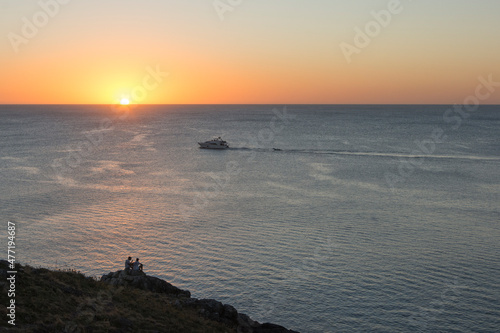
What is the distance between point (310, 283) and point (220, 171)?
58062 millimetres

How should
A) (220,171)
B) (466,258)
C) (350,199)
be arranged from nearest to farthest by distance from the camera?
(466,258) < (350,199) < (220,171)

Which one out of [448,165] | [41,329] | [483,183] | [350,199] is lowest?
[41,329]

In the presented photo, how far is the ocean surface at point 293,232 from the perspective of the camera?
34812mm

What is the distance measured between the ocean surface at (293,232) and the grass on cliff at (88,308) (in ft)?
27.0

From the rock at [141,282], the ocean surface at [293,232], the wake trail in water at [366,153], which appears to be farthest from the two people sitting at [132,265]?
the wake trail in water at [366,153]

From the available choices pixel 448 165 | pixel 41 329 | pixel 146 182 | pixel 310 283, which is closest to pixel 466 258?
pixel 310 283

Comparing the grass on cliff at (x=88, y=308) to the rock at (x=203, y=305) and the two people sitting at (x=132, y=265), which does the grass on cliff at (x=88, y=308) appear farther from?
the two people sitting at (x=132, y=265)

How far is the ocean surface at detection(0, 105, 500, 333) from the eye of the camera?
34.8 metres

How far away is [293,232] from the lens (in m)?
50.7

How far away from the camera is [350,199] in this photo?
217 ft

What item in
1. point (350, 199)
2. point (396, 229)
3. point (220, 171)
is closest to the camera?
point (396, 229)

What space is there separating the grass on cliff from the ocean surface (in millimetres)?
8239

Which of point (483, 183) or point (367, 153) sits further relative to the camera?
point (367, 153)

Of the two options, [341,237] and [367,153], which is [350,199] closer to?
[341,237]
